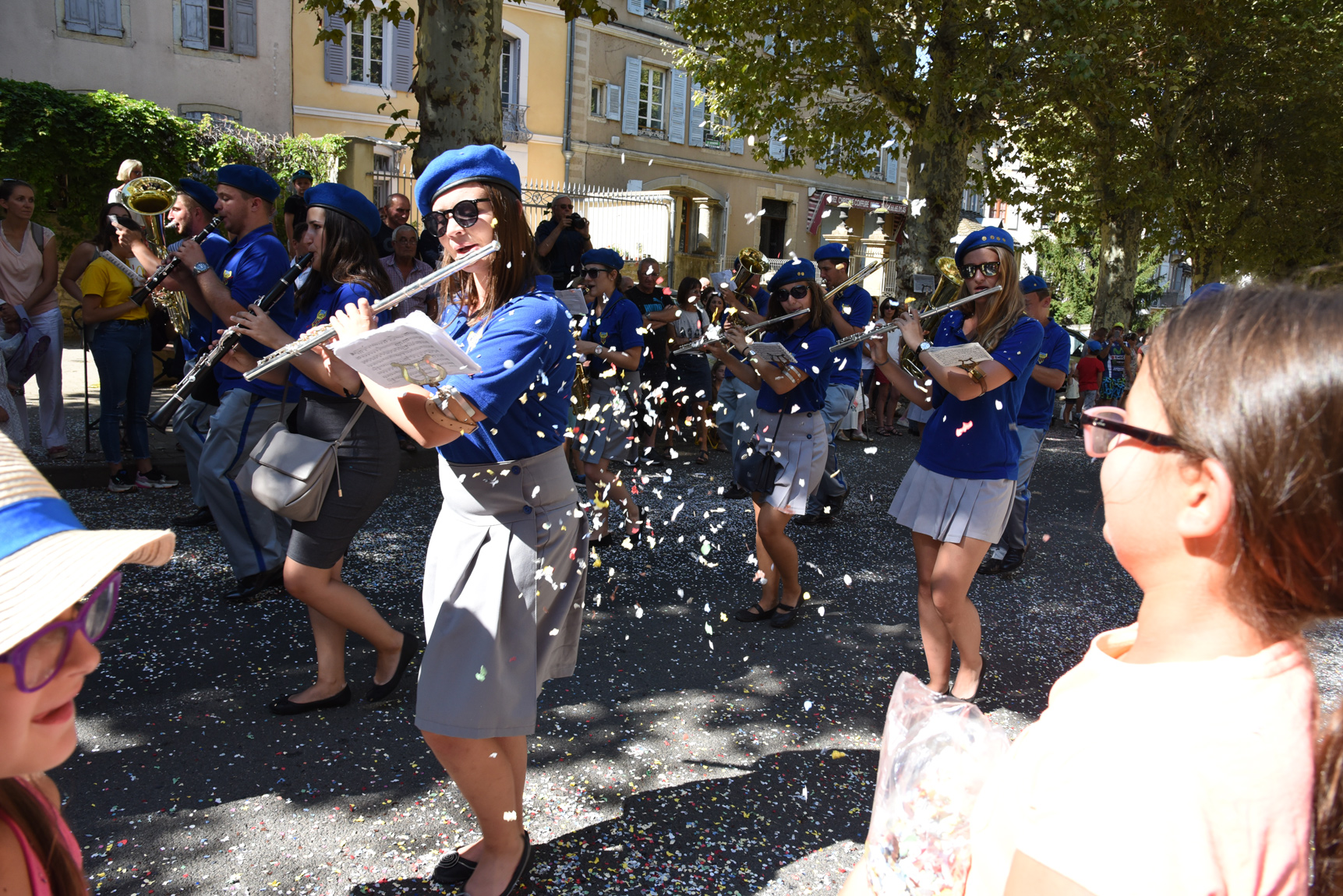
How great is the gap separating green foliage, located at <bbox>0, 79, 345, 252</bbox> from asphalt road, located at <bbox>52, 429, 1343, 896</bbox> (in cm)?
1107

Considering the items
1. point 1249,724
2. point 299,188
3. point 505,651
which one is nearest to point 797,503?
point 505,651

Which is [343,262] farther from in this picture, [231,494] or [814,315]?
[814,315]

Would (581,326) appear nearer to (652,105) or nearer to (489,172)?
(489,172)

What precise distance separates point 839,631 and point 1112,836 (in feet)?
13.2

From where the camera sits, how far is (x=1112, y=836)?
904 mm

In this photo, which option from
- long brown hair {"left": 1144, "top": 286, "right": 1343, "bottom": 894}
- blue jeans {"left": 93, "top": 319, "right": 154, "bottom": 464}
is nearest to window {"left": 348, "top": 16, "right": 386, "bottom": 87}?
blue jeans {"left": 93, "top": 319, "right": 154, "bottom": 464}

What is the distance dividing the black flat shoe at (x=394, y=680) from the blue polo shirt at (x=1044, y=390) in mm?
4361

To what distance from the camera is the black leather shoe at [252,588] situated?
4676 millimetres

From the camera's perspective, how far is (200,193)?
5.25 m

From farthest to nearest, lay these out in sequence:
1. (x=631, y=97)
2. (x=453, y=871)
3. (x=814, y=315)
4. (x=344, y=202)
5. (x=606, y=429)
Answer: (x=631, y=97)
(x=606, y=429)
(x=814, y=315)
(x=344, y=202)
(x=453, y=871)

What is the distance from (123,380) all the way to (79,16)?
1517cm

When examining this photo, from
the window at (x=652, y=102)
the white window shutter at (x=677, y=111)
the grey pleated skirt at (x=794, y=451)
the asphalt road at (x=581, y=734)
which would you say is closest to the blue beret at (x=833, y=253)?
the grey pleated skirt at (x=794, y=451)

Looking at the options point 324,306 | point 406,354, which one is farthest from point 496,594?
point 324,306

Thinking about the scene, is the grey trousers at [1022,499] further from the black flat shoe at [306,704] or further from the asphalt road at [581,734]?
the black flat shoe at [306,704]
